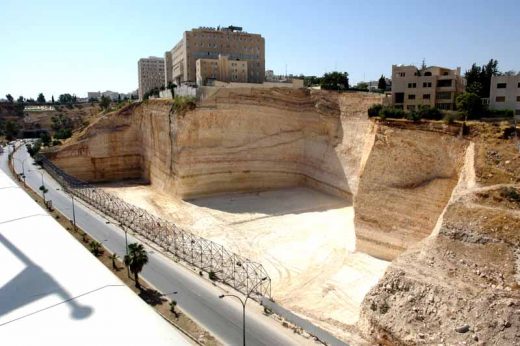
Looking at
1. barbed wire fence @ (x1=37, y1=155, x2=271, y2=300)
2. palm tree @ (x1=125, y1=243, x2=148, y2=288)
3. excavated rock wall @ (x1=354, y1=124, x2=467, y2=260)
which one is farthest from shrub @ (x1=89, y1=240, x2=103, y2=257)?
excavated rock wall @ (x1=354, y1=124, x2=467, y2=260)

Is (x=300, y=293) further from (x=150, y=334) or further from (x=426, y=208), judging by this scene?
(x=150, y=334)

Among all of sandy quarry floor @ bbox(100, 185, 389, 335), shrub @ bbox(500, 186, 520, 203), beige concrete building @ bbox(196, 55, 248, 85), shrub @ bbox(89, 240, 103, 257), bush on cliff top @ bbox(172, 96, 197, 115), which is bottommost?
sandy quarry floor @ bbox(100, 185, 389, 335)

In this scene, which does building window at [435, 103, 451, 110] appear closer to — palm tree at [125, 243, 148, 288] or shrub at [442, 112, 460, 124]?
shrub at [442, 112, 460, 124]

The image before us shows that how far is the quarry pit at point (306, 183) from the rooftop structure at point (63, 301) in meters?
8.63

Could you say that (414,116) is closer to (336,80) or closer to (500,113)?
(500,113)

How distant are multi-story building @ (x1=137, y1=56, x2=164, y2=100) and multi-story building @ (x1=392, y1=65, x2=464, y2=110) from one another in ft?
249

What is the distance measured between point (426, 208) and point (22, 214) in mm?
19779

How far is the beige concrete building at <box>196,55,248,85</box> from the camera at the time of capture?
52281mm

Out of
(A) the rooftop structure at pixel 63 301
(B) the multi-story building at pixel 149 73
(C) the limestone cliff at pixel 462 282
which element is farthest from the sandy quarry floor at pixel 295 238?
(B) the multi-story building at pixel 149 73

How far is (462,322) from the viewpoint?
14.7 metres

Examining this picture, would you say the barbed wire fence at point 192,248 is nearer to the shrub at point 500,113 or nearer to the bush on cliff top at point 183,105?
the bush on cliff top at point 183,105

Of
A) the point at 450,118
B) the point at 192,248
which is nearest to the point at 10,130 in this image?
the point at 192,248

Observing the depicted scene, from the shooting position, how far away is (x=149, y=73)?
10762 cm

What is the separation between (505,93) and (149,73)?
92.0 metres
